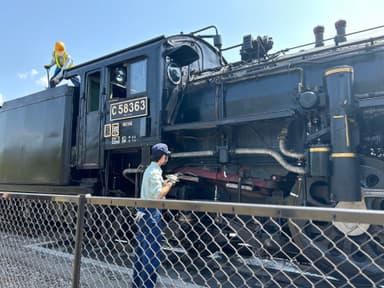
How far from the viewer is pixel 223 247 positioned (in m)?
3.75

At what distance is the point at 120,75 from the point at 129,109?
0.90 metres

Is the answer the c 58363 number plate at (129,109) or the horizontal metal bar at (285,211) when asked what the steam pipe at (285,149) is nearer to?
the c 58363 number plate at (129,109)

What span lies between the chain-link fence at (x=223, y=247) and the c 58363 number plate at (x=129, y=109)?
1433 millimetres

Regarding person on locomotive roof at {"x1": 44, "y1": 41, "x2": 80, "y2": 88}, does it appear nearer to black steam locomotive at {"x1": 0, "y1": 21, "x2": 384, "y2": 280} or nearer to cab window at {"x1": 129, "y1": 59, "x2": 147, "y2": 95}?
black steam locomotive at {"x1": 0, "y1": 21, "x2": 384, "y2": 280}

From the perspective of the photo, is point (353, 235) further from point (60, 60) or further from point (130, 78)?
point (60, 60)

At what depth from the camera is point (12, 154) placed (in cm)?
666

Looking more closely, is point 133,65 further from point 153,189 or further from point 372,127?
point 372,127

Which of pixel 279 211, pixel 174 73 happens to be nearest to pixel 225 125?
pixel 174 73

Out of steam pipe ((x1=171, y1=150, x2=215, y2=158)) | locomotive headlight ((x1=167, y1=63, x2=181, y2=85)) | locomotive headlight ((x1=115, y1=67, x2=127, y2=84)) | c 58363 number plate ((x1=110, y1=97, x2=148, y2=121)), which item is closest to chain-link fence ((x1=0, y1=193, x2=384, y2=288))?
steam pipe ((x1=171, y1=150, x2=215, y2=158))

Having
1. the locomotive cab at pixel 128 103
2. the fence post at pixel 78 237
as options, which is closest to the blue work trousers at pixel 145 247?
the fence post at pixel 78 237

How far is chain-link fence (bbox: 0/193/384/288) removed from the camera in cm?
136

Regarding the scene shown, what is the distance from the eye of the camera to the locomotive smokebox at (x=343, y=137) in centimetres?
295

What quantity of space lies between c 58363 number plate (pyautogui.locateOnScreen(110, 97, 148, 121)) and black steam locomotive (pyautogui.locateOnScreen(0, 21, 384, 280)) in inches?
0.6

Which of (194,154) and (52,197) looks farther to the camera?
(194,154)
